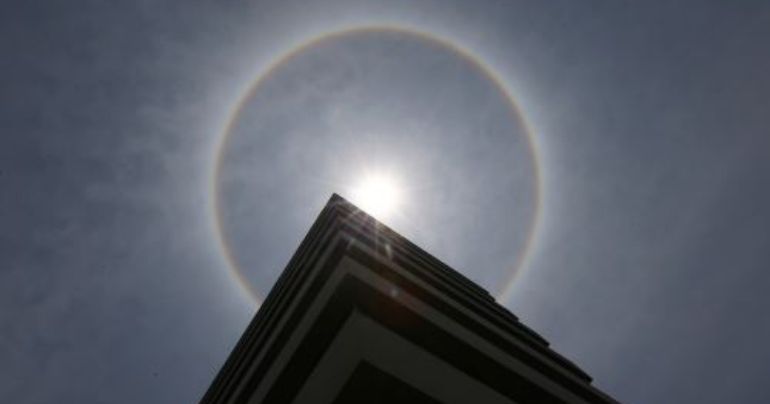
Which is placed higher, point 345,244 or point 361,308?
point 345,244

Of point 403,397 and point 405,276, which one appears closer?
point 403,397

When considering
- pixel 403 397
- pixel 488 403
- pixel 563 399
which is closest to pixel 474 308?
pixel 563 399

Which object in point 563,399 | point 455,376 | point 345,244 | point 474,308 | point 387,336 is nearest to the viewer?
point 387,336

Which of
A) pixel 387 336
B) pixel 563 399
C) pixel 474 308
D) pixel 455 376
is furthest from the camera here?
pixel 474 308

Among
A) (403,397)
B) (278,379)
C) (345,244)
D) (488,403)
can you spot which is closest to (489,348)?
(488,403)

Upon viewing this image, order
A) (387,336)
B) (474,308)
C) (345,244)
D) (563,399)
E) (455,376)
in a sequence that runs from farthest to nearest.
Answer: (474,308), (563,399), (345,244), (455,376), (387,336)

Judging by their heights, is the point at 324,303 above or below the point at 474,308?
below

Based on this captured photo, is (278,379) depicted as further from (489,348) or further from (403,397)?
(489,348)

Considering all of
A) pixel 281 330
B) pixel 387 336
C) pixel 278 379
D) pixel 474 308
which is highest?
pixel 474 308

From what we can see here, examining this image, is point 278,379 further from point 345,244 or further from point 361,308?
point 345,244
